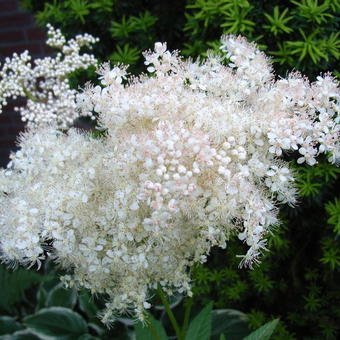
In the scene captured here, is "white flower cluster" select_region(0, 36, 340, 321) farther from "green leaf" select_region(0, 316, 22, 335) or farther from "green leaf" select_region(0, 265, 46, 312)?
"green leaf" select_region(0, 316, 22, 335)

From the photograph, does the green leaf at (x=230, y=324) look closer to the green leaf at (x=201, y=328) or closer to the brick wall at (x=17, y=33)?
the green leaf at (x=201, y=328)

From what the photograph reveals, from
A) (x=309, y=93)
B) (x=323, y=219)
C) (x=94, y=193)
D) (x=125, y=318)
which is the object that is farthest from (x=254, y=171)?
(x=125, y=318)

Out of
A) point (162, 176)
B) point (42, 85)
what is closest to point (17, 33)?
point (42, 85)

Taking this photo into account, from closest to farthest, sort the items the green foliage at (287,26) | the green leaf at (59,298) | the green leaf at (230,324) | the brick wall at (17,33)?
1. the green foliage at (287,26)
2. the green leaf at (230,324)
3. the green leaf at (59,298)
4. the brick wall at (17,33)

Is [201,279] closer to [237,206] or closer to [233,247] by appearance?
[233,247]

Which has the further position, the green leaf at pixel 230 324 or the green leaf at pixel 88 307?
the green leaf at pixel 88 307

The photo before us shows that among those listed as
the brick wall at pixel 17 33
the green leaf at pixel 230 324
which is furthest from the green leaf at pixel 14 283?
the brick wall at pixel 17 33
